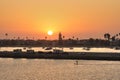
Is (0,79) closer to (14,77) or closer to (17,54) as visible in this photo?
(14,77)

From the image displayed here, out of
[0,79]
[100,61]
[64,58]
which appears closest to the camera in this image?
[0,79]

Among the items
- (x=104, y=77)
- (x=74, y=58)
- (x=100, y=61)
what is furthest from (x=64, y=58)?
(x=104, y=77)

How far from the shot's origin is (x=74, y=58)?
126 metres

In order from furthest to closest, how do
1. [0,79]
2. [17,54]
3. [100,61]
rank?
[17,54] < [100,61] < [0,79]

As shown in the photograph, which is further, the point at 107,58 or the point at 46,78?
the point at 107,58

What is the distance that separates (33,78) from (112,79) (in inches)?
465

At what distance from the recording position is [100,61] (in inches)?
4673

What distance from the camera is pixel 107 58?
11969 centimetres

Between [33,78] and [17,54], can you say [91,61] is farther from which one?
[33,78]

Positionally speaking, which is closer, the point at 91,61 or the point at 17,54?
the point at 91,61

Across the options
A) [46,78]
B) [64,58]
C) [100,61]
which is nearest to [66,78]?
[46,78]

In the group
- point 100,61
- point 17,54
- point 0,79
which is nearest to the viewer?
point 0,79

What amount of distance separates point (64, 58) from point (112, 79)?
5417 cm

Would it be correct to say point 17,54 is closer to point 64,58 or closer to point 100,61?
point 64,58
